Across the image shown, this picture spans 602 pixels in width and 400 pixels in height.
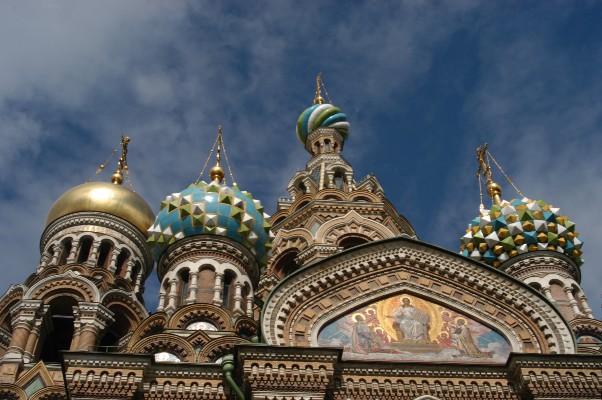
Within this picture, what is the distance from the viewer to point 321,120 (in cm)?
2125

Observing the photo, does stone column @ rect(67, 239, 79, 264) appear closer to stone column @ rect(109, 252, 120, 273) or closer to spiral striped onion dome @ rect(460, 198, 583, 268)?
stone column @ rect(109, 252, 120, 273)

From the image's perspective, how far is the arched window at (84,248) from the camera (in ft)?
51.6

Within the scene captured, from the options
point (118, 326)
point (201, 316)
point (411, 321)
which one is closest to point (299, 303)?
point (411, 321)

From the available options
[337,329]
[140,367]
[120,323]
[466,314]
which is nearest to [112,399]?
[140,367]

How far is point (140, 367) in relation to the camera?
785cm

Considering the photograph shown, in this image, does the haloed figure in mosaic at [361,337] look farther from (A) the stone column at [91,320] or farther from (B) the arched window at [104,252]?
(B) the arched window at [104,252]

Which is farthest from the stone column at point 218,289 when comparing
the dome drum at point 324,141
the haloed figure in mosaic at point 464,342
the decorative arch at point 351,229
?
the dome drum at point 324,141

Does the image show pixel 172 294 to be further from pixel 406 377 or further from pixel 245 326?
pixel 406 377

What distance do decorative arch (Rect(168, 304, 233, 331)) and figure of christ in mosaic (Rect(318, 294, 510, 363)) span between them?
2.34 meters

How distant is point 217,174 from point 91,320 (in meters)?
3.37

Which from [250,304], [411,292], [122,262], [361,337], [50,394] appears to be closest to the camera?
[361,337]

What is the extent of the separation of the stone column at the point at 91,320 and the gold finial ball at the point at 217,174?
9.62 feet

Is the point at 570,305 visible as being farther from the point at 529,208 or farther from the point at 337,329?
the point at 337,329

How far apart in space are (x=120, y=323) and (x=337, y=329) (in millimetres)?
6807
